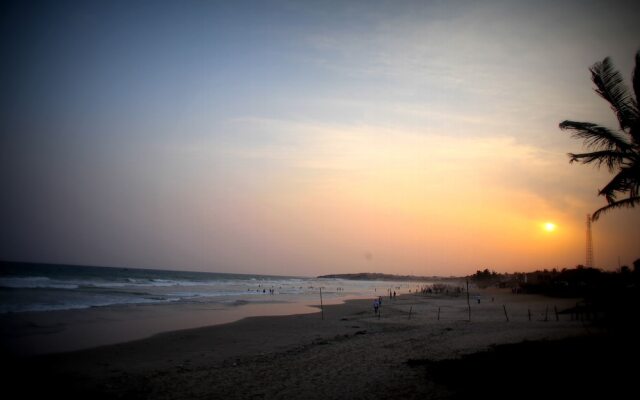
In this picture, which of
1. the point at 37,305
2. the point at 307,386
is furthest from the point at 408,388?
the point at 37,305

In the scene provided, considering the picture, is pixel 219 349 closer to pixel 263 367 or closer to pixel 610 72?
pixel 263 367

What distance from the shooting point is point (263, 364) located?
1332cm

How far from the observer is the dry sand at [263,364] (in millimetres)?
10125

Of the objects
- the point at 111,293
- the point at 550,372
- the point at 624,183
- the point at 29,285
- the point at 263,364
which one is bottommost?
the point at 111,293

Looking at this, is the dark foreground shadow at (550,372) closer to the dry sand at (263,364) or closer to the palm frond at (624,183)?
the dry sand at (263,364)

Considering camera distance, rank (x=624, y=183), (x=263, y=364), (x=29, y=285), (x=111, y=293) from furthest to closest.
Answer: (x=29, y=285)
(x=111, y=293)
(x=263, y=364)
(x=624, y=183)

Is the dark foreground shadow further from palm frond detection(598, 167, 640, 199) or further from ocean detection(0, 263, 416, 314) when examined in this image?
ocean detection(0, 263, 416, 314)

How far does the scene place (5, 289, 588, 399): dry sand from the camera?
1012cm

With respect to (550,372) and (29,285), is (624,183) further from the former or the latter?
(29,285)

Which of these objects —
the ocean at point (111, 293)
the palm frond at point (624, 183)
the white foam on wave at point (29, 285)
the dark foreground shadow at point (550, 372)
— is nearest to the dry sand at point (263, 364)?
the dark foreground shadow at point (550, 372)

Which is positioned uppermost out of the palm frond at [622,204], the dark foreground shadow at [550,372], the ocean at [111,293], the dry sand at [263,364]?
the palm frond at [622,204]

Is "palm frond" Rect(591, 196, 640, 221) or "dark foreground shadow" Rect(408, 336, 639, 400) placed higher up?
"palm frond" Rect(591, 196, 640, 221)

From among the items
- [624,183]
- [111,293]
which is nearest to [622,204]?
[624,183]

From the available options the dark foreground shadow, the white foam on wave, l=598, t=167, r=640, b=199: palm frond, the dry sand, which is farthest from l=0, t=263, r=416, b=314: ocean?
l=598, t=167, r=640, b=199: palm frond
